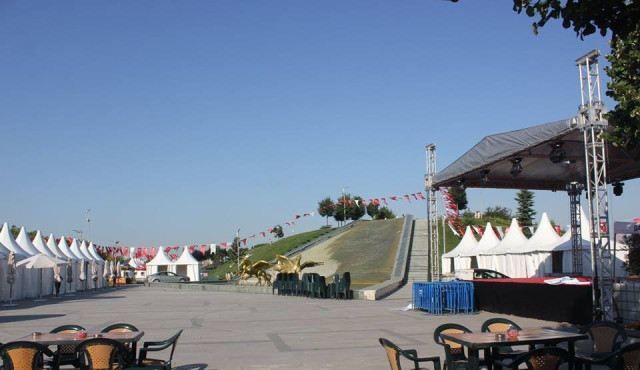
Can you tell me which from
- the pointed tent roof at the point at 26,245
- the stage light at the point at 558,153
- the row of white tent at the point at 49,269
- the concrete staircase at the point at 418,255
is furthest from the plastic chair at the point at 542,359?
the pointed tent roof at the point at 26,245

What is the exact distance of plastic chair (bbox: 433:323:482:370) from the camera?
8102 millimetres

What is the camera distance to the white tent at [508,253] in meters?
35.5

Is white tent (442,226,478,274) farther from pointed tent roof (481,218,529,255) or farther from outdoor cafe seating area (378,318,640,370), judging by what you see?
outdoor cafe seating area (378,318,640,370)

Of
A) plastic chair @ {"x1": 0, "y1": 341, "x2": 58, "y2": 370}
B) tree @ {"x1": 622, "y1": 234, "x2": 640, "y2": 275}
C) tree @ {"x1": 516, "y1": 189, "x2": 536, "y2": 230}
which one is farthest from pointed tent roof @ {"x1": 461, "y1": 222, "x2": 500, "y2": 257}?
tree @ {"x1": 516, "y1": 189, "x2": 536, "y2": 230}

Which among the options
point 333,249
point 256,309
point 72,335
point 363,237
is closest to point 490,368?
point 72,335

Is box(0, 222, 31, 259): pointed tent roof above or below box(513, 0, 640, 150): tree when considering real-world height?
below

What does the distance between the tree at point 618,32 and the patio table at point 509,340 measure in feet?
9.32

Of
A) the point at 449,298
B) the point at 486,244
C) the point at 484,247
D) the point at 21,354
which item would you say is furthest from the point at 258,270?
the point at 21,354

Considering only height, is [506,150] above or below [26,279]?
above

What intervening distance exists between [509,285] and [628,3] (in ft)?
43.4

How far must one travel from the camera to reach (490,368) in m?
8.09

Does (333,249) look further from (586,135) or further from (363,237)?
(586,135)

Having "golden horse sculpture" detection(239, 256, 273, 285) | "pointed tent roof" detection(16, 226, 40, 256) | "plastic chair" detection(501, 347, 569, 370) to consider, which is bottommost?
"golden horse sculpture" detection(239, 256, 273, 285)

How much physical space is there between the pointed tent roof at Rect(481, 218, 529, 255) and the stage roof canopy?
9807 millimetres
